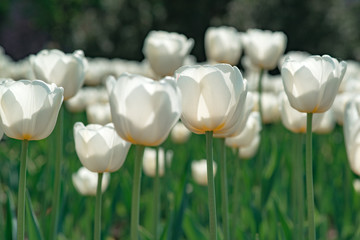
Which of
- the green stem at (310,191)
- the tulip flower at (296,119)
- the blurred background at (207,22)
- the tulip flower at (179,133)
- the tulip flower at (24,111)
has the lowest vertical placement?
the tulip flower at (179,133)

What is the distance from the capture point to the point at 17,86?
102cm

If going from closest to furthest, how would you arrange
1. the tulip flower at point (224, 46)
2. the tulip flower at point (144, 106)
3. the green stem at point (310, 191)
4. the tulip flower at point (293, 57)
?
1. the tulip flower at point (144, 106)
2. the green stem at point (310, 191)
3. the tulip flower at point (293, 57)
4. the tulip flower at point (224, 46)

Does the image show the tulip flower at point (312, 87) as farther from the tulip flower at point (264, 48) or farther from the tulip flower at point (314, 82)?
the tulip flower at point (264, 48)

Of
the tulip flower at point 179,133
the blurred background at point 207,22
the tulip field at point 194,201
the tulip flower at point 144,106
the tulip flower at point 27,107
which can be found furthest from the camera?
the blurred background at point 207,22

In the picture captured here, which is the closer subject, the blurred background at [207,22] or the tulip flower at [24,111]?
the tulip flower at [24,111]

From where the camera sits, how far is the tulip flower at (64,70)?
147 centimetres

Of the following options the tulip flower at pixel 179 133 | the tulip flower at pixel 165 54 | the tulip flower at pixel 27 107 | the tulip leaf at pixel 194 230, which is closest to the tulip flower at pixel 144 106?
the tulip flower at pixel 27 107

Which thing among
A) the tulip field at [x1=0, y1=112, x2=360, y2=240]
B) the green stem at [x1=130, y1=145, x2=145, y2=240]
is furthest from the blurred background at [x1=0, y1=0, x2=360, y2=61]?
the green stem at [x1=130, y1=145, x2=145, y2=240]

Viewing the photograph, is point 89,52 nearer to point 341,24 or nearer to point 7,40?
point 341,24

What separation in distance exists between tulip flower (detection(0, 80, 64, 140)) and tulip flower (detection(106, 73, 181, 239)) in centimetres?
18

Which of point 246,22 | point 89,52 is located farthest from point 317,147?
point 89,52

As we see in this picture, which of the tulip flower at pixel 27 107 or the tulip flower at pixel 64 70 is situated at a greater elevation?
the tulip flower at pixel 64 70

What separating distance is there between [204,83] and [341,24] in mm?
9511

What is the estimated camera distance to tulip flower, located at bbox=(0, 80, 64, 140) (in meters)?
1.01
